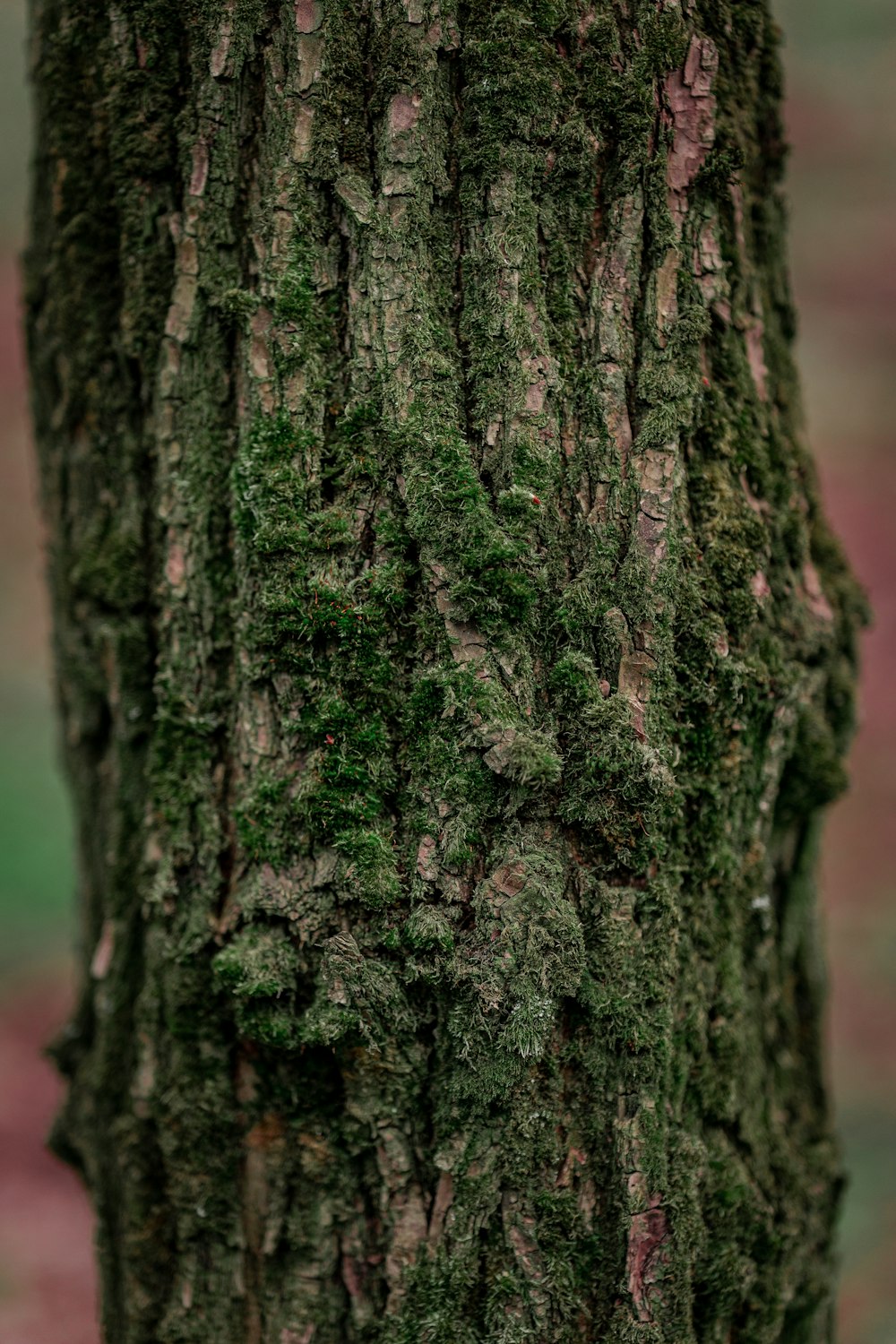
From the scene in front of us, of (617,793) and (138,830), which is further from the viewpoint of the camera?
(138,830)

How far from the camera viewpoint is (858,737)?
5.48m

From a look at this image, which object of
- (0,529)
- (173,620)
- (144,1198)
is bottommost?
(144,1198)

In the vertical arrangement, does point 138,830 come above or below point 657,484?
below

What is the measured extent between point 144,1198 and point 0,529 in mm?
6941

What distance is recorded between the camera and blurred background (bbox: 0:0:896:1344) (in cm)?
299

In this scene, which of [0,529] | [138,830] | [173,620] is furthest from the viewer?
[0,529]

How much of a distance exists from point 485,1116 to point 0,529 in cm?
732

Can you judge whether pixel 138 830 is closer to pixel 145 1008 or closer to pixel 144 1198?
pixel 145 1008

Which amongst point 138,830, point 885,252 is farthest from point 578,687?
point 885,252

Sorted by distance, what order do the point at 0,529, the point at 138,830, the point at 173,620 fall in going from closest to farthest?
the point at 173,620, the point at 138,830, the point at 0,529

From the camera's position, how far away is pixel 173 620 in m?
1.34

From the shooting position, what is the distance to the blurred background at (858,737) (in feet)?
9.82

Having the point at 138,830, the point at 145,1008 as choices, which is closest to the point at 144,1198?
the point at 145,1008

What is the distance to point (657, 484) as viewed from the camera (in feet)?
4.10
